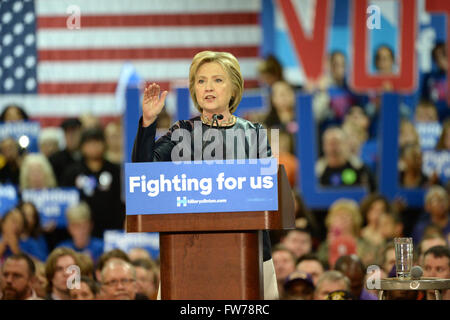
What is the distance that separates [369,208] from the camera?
7.66 m

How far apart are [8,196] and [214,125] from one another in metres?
4.86

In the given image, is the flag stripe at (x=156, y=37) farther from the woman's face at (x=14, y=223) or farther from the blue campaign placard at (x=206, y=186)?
the blue campaign placard at (x=206, y=186)

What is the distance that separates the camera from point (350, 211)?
7602 millimetres

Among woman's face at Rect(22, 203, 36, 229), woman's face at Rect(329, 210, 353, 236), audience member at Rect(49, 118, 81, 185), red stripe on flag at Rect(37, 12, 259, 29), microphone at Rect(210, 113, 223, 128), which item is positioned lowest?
microphone at Rect(210, 113, 223, 128)

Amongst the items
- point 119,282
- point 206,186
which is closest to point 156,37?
point 119,282

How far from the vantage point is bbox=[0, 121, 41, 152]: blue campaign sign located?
325 inches

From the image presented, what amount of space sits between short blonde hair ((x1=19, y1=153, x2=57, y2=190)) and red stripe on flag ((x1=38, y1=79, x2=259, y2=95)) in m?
0.79

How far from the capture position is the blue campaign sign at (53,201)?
26.6 feet

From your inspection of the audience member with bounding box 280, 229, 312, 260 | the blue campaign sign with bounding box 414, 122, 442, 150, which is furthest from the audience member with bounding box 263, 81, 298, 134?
the audience member with bounding box 280, 229, 312, 260

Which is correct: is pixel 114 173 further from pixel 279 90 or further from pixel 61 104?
pixel 279 90

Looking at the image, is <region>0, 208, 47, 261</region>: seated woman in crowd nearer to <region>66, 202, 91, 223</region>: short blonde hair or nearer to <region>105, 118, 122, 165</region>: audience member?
<region>66, 202, 91, 223</region>: short blonde hair

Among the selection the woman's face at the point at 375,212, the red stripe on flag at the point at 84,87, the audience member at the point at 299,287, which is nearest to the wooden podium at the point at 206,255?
the audience member at the point at 299,287

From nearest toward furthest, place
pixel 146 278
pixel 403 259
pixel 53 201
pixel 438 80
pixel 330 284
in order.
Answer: pixel 403 259
pixel 330 284
pixel 146 278
pixel 53 201
pixel 438 80

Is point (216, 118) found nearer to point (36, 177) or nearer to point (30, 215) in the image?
point (30, 215)
